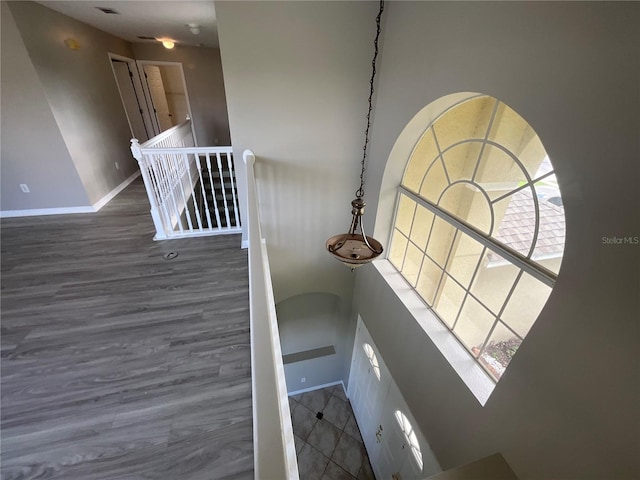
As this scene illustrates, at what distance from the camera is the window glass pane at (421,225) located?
300 cm

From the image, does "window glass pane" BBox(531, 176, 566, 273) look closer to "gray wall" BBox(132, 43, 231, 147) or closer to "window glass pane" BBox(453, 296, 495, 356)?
"window glass pane" BBox(453, 296, 495, 356)

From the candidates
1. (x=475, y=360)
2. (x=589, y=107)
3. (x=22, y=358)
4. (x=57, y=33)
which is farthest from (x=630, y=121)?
(x=57, y=33)

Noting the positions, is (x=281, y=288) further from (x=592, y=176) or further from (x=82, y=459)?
(x=592, y=176)

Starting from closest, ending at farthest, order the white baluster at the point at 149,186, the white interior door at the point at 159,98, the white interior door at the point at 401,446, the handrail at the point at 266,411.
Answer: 1. the handrail at the point at 266,411
2. the white interior door at the point at 401,446
3. the white baluster at the point at 149,186
4. the white interior door at the point at 159,98

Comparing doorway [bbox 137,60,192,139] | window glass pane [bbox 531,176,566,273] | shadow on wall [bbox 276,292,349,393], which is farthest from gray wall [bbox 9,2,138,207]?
window glass pane [bbox 531,176,566,273]

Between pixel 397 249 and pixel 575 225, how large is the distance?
84.2 inches

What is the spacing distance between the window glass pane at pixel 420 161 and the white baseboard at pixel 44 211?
4.09 metres

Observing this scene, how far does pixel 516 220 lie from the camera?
1876 mm

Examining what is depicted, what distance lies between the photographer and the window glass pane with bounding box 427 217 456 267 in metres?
2.84

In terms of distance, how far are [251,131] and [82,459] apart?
2.75 metres

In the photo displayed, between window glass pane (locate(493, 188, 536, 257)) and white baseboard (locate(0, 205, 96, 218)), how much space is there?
4.64m

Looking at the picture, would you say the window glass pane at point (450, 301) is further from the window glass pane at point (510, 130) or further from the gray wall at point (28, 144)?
the gray wall at point (28, 144)

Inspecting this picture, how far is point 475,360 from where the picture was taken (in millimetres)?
A: 2041

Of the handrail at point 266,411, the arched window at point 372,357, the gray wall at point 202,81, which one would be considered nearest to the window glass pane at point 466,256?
the arched window at point 372,357
